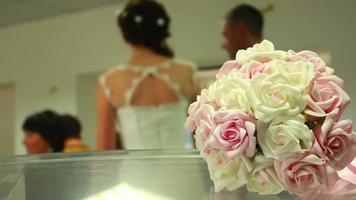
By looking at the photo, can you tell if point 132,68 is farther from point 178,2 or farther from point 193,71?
point 178,2

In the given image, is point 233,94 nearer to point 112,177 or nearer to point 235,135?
point 235,135

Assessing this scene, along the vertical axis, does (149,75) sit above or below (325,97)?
below

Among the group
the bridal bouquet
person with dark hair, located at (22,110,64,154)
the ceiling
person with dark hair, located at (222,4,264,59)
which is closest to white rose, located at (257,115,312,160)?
the bridal bouquet

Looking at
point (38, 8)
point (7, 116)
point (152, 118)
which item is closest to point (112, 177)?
point (152, 118)

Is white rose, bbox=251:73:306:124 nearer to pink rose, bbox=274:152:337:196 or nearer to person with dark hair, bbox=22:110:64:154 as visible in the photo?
pink rose, bbox=274:152:337:196

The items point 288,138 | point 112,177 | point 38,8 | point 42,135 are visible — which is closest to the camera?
point 288,138

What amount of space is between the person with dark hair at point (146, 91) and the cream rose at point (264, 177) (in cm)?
109

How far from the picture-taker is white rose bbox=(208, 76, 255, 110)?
493 mm

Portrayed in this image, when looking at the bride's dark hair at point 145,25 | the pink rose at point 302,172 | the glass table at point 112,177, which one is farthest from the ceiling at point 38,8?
the pink rose at point 302,172

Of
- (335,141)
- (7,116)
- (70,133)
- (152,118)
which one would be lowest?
(7,116)

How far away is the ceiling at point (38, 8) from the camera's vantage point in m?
4.25

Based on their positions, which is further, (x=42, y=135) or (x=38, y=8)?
(x=38, y=8)

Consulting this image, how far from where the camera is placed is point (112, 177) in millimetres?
656

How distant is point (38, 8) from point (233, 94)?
4190 millimetres
